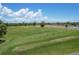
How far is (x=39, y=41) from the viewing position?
70.5 inches

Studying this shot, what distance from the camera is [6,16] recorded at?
180 cm

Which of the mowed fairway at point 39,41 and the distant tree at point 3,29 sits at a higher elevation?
the distant tree at point 3,29

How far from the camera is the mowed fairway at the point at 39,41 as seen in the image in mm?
1769

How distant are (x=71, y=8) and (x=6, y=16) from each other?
1.61ft

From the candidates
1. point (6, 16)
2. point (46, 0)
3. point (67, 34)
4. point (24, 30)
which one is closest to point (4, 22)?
point (6, 16)

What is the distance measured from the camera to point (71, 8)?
5.86 feet

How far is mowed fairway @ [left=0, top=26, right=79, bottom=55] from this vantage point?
1.77m

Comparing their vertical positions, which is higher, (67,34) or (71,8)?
(71,8)

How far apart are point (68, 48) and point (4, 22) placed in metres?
0.52

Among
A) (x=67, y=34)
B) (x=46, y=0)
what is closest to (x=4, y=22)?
(x=46, y=0)

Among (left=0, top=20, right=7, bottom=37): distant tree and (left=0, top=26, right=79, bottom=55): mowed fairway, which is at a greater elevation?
(left=0, top=20, right=7, bottom=37): distant tree
